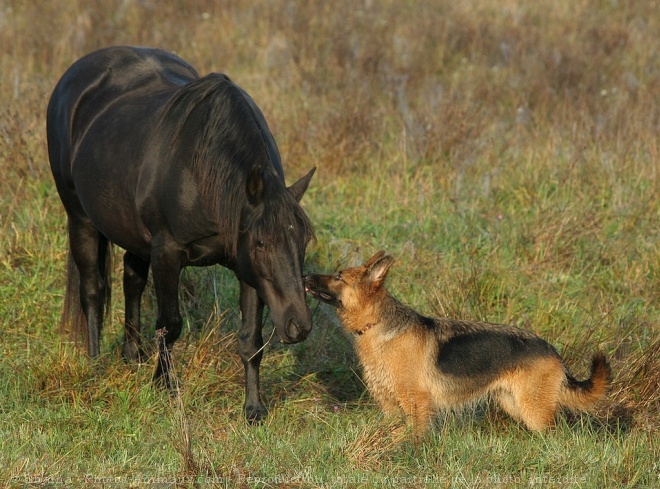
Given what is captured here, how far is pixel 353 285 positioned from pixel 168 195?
1.07 metres

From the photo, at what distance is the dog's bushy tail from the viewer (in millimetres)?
4820

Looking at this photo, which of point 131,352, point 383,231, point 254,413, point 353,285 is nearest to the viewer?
point 353,285

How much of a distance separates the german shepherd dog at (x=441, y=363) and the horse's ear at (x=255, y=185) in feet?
Result: 1.71

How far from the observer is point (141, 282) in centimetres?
617

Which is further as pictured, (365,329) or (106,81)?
(106,81)

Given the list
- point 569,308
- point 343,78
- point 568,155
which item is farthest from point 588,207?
point 343,78

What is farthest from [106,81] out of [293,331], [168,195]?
[293,331]

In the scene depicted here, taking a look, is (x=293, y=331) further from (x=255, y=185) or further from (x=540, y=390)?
(x=540, y=390)

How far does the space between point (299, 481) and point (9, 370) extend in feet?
6.97

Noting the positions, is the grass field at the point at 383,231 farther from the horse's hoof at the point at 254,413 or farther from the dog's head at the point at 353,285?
the dog's head at the point at 353,285

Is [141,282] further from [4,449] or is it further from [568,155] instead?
[568,155]

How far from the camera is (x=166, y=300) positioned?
17.4 feet

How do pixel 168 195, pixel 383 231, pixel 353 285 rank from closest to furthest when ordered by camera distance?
pixel 353 285, pixel 168 195, pixel 383 231

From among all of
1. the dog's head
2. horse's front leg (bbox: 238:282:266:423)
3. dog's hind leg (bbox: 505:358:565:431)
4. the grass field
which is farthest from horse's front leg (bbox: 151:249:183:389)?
dog's hind leg (bbox: 505:358:565:431)
